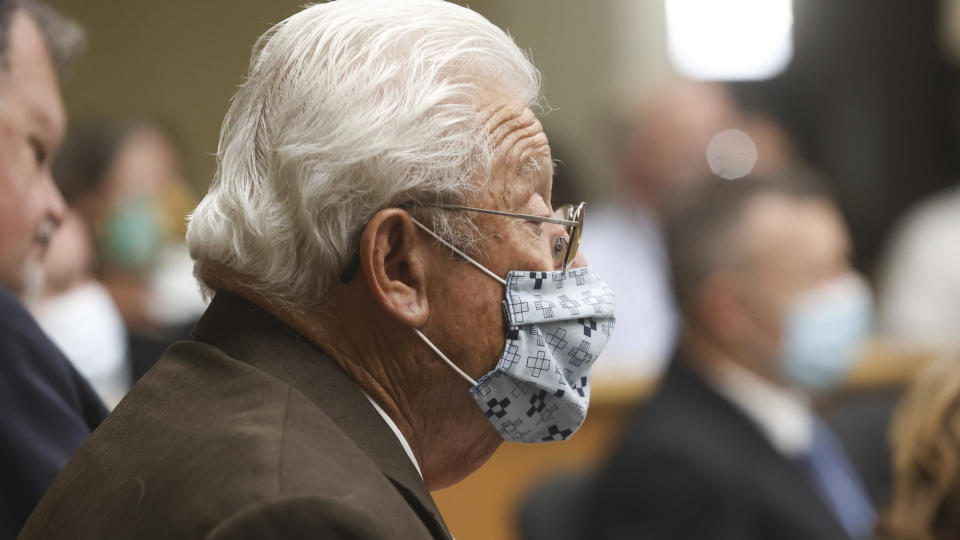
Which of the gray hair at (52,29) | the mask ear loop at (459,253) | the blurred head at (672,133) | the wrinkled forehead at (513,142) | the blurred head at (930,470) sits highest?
the gray hair at (52,29)

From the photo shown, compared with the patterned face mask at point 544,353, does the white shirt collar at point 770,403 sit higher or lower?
lower

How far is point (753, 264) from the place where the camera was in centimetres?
346

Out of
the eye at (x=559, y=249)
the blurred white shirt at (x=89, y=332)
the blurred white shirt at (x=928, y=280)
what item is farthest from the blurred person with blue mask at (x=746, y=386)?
the blurred white shirt at (x=928, y=280)

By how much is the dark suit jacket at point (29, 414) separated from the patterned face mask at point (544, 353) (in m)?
0.64

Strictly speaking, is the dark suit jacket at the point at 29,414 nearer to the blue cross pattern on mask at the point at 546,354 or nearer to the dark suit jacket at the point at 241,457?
the dark suit jacket at the point at 241,457

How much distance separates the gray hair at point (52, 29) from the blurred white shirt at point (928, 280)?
424 cm

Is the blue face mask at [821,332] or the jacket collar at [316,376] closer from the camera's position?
the jacket collar at [316,376]

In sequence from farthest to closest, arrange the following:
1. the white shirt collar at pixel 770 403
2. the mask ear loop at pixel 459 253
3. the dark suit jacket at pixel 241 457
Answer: the white shirt collar at pixel 770 403, the mask ear loop at pixel 459 253, the dark suit jacket at pixel 241 457

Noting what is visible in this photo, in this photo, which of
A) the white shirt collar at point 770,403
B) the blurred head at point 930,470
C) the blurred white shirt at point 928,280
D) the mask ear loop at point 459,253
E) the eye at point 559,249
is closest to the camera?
the mask ear loop at point 459,253

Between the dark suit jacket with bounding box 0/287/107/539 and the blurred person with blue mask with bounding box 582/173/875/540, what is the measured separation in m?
1.68

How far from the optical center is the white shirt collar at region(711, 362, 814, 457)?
339 cm

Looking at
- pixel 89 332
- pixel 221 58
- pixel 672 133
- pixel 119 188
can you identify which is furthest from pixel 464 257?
pixel 221 58

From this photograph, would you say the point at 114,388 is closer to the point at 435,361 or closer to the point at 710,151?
the point at 435,361

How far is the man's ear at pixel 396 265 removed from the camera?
151 cm
